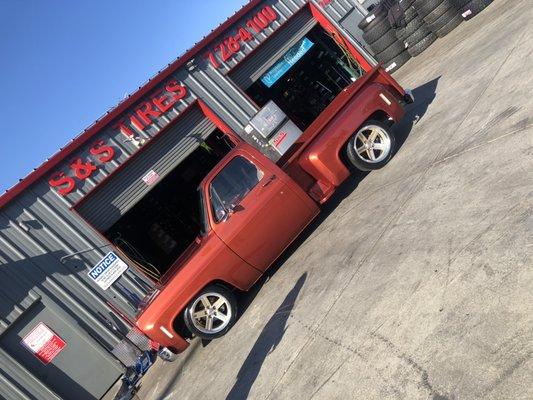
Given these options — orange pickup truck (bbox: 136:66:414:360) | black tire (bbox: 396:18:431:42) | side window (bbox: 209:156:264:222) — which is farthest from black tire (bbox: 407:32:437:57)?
side window (bbox: 209:156:264:222)

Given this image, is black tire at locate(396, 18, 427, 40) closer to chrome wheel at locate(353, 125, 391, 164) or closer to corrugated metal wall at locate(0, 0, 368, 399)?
chrome wheel at locate(353, 125, 391, 164)

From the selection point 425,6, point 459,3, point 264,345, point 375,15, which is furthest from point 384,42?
point 264,345

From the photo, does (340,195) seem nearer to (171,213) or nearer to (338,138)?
(338,138)

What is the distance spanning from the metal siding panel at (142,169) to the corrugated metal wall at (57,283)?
A: 0.31 m

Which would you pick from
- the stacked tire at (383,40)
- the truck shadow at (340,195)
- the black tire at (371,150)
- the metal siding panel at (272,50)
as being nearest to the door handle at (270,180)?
the black tire at (371,150)

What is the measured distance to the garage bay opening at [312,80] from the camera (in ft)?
54.1

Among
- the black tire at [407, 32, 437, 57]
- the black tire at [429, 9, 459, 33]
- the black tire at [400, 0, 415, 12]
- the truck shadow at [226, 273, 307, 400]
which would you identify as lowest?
the truck shadow at [226, 273, 307, 400]

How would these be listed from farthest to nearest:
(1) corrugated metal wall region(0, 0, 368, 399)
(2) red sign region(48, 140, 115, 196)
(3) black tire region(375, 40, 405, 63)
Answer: (3) black tire region(375, 40, 405, 63) < (2) red sign region(48, 140, 115, 196) < (1) corrugated metal wall region(0, 0, 368, 399)

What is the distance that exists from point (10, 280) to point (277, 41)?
9990 mm

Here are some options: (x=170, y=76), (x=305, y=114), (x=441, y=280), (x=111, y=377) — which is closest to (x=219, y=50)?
(x=170, y=76)

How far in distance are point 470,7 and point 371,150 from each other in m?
7.91

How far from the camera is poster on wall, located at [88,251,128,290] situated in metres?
10.5

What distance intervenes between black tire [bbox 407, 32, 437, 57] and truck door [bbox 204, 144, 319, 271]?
1005 cm

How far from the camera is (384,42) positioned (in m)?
16.1
